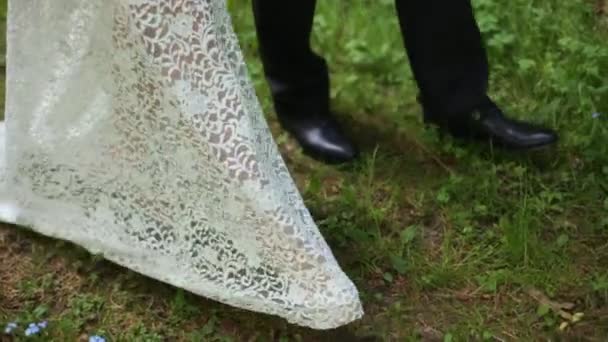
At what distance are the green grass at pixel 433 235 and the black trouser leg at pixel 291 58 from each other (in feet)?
0.39

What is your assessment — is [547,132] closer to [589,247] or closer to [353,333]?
[589,247]

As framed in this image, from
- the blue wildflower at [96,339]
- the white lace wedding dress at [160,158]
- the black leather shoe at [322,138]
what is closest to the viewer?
the white lace wedding dress at [160,158]

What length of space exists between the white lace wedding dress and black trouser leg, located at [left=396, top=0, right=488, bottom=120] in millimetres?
529

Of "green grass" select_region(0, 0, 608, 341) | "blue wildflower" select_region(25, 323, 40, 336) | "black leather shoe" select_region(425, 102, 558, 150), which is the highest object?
"black leather shoe" select_region(425, 102, 558, 150)

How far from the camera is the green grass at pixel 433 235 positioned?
1873 millimetres

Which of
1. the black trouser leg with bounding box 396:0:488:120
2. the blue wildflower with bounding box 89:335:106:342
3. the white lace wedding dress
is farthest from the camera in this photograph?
the black trouser leg with bounding box 396:0:488:120

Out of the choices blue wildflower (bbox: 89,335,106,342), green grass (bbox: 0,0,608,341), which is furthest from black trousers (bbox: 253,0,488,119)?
blue wildflower (bbox: 89,335,106,342)

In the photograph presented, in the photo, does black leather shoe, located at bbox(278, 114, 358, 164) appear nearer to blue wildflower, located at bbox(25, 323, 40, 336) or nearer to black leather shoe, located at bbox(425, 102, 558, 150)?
black leather shoe, located at bbox(425, 102, 558, 150)

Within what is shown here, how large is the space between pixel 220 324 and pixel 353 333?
9.7 inches

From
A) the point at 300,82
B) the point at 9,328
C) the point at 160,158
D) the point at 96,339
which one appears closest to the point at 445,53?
the point at 300,82

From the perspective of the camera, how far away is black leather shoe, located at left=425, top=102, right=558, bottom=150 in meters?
2.19

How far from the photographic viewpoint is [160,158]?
1799 millimetres

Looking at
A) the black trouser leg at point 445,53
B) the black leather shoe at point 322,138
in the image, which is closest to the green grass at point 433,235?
the black leather shoe at point 322,138

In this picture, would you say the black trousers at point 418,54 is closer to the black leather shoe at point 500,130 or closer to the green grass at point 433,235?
the black leather shoe at point 500,130
